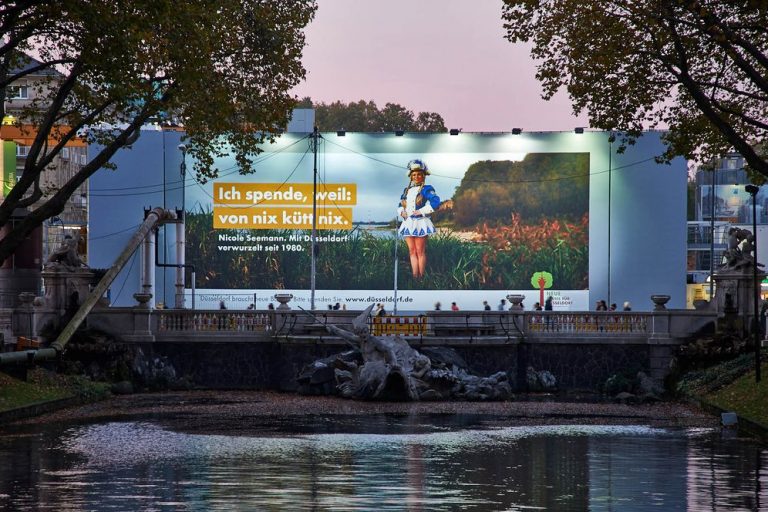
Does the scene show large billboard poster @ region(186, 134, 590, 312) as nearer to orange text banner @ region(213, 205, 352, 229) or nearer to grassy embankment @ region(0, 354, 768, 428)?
orange text banner @ region(213, 205, 352, 229)

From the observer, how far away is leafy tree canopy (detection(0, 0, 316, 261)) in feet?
86.3

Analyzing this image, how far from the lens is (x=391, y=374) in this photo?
35281mm

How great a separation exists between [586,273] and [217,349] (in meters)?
24.8

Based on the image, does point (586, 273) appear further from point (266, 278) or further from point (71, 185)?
point (71, 185)

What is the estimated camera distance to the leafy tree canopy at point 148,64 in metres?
26.3

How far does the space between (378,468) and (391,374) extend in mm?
16722

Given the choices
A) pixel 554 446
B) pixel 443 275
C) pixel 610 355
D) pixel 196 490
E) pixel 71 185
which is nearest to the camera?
pixel 196 490

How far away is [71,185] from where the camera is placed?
1232 inches

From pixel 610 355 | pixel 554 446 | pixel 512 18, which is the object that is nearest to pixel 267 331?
pixel 610 355

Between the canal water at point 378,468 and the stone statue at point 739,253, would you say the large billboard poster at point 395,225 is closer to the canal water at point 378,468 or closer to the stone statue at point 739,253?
the stone statue at point 739,253

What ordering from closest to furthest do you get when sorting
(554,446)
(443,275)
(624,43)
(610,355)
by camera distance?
(554,446), (624,43), (610,355), (443,275)

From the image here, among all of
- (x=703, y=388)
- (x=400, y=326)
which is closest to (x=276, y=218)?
(x=400, y=326)

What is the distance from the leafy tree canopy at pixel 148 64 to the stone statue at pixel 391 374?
6640mm

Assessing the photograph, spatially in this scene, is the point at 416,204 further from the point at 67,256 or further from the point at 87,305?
the point at 87,305
